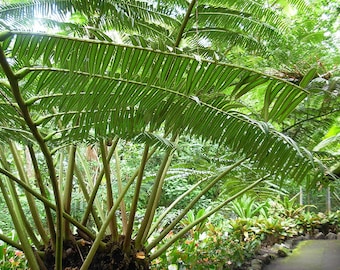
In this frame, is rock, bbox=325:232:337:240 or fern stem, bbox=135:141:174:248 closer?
fern stem, bbox=135:141:174:248

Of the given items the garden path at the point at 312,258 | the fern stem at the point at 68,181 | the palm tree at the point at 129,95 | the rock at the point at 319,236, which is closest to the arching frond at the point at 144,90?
the palm tree at the point at 129,95

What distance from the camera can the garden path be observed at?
10.5 ft

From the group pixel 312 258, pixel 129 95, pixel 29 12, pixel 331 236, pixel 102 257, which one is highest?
pixel 29 12

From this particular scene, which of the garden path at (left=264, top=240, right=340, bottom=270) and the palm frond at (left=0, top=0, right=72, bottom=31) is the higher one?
the palm frond at (left=0, top=0, right=72, bottom=31)

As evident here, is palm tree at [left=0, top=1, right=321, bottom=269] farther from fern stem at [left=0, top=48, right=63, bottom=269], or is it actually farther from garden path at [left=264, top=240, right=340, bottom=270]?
garden path at [left=264, top=240, right=340, bottom=270]

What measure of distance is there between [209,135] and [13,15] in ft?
5.37

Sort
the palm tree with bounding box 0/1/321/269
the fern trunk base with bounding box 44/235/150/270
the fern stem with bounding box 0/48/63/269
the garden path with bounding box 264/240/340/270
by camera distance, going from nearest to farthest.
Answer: the fern stem with bounding box 0/48/63/269, the palm tree with bounding box 0/1/321/269, the fern trunk base with bounding box 44/235/150/270, the garden path with bounding box 264/240/340/270

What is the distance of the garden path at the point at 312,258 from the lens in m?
3.20

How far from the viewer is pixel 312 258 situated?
3.51m

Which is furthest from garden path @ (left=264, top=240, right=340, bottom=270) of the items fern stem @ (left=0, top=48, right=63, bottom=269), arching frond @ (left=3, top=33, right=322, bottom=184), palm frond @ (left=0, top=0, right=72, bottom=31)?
palm frond @ (left=0, top=0, right=72, bottom=31)

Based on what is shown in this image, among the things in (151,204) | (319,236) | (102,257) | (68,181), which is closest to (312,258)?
(319,236)

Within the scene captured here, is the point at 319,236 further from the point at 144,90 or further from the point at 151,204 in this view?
the point at 144,90

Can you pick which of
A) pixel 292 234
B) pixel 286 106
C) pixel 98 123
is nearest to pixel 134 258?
pixel 98 123

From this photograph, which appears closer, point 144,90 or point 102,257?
point 144,90
